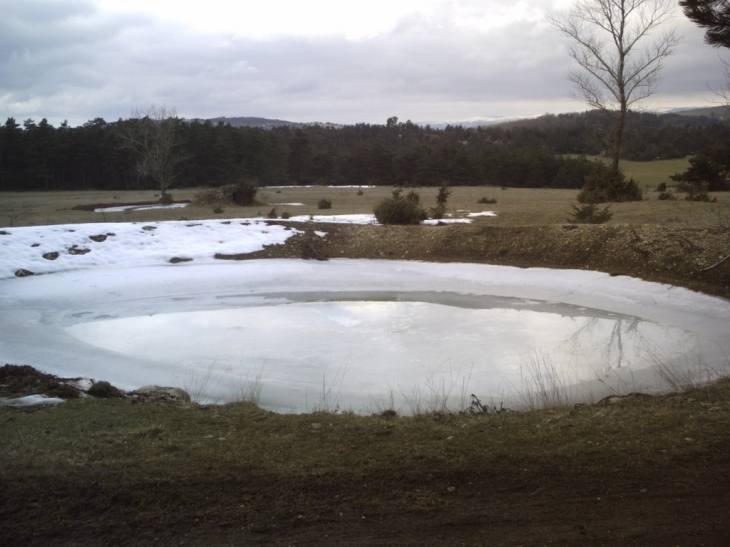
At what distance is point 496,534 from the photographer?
10.4 ft

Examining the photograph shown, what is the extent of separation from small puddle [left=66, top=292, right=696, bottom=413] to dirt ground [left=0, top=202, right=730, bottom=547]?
141 centimetres

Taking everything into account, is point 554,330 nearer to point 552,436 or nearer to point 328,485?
point 552,436

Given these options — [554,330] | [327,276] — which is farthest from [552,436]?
[327,276]

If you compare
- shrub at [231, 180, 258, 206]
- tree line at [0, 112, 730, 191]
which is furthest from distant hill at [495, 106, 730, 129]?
shrub at [231, 180, 258, 206]

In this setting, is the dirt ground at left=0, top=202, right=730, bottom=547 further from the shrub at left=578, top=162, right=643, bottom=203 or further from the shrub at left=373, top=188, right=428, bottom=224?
the shrub at left=578, top=162, right=643, bottom=203

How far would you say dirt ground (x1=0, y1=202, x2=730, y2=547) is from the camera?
3.19 m

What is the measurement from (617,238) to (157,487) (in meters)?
12.4

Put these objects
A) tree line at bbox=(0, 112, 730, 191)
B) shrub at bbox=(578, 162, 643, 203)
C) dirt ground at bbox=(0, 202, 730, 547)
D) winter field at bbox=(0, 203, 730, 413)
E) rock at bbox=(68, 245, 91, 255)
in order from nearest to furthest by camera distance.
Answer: dirt ground at bbox=(0, 202, 730, 547) < winter field at bbox=(0, 203, 730, 413) < rock at bbox=(68, 245, 91, 255) < shrub at bbox=(578, 162, 643, 203) < tree line at bbox=(0, 112, 730, 191)

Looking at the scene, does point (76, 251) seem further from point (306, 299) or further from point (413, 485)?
point (413, 485)

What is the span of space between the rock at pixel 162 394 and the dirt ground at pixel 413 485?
0.58m

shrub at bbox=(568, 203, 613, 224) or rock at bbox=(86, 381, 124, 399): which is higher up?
shrub at bbox=(568, 203, 613, 224)

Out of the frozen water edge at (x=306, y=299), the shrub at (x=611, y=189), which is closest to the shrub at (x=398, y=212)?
the frozen water edge at (x=306, y=299)

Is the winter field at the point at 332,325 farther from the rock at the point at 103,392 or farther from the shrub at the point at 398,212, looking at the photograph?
the shrub at the point at 398,212

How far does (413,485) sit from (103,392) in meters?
3.68
